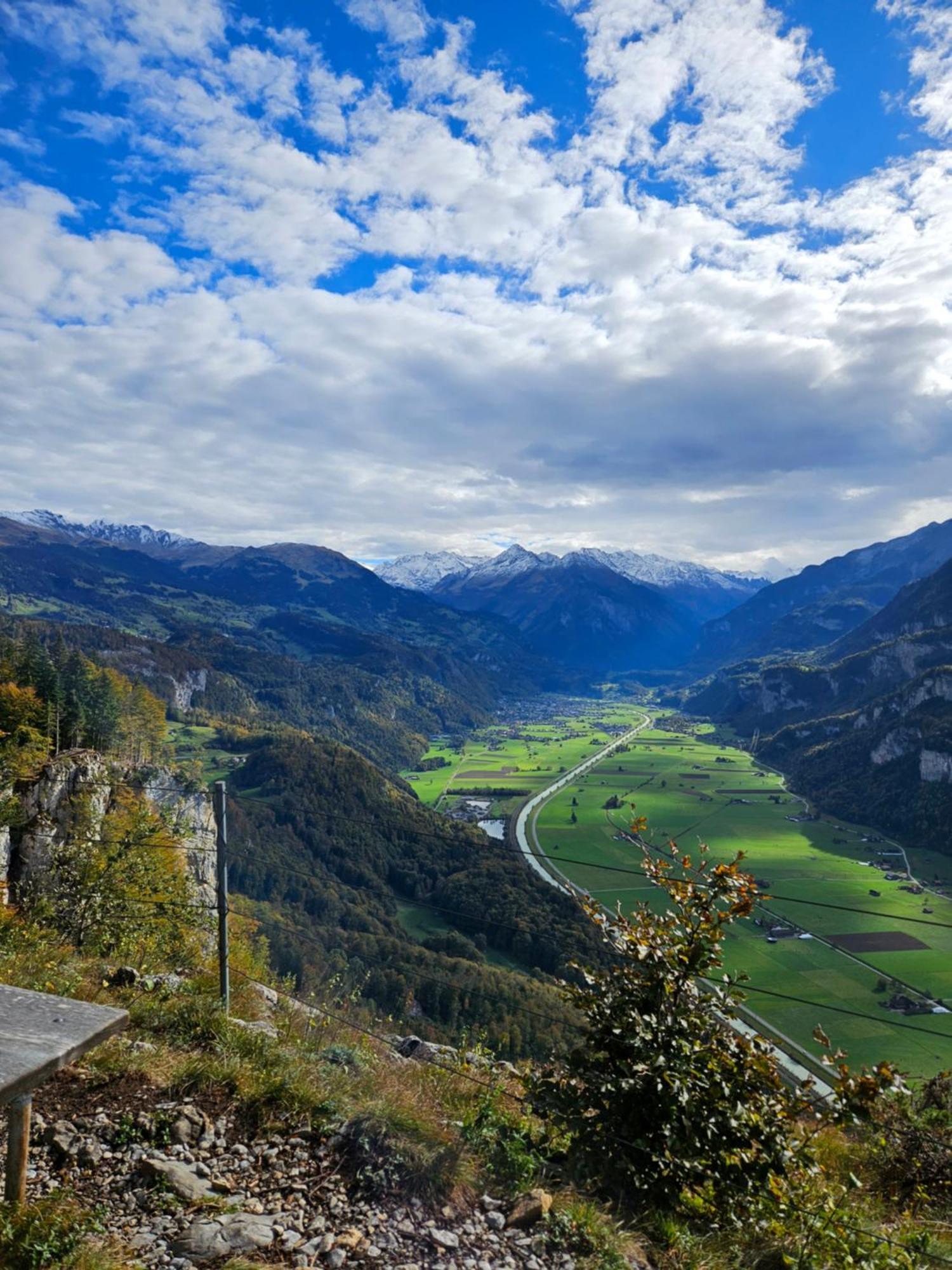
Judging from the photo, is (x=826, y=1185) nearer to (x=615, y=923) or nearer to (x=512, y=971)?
(x=615, y=923)

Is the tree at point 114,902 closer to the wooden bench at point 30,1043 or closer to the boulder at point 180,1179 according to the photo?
the boulder at point 180,1179

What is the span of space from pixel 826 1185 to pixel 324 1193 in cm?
530

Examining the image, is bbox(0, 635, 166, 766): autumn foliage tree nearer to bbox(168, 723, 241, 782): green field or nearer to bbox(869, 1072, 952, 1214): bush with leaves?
bbox(168, 723, 241, 782): green field

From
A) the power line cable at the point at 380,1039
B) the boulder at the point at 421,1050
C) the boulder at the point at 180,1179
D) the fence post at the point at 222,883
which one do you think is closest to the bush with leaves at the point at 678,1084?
the power line cable at the point at 380,1039

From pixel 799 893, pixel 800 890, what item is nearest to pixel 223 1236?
pixel 799 893

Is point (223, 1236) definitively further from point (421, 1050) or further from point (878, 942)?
point (878, 942)

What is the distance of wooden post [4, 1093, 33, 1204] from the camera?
4758 mm

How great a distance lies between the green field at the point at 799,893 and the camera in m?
68.2

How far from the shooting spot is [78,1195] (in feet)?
18.8

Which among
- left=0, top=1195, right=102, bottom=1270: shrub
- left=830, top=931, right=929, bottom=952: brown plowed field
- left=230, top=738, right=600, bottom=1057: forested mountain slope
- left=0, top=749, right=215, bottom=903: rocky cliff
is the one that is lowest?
left=830, top=931, right=929, bottom=952: brown plowed field

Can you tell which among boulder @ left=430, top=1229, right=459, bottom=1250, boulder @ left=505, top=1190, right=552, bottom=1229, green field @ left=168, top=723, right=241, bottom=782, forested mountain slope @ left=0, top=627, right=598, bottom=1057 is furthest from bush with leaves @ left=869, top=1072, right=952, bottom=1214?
green field @ left=168, top=723, right=241, bottom=782

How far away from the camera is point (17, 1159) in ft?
16.1

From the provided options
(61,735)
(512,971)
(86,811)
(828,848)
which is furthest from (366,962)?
(828,848)

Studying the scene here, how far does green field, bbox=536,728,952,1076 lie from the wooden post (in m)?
15.5
